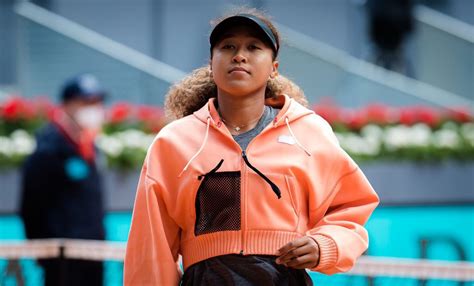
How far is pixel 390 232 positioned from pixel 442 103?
11.2ft

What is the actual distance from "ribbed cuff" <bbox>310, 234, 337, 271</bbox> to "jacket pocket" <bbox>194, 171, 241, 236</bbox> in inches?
9.2

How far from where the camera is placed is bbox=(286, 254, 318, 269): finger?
2.70 meters

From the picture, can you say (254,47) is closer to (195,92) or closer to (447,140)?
(195,92)

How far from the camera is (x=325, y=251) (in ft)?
8.98

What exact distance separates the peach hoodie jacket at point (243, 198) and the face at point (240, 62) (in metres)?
0.12

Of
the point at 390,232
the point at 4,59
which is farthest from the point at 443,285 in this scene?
the point at 4,59

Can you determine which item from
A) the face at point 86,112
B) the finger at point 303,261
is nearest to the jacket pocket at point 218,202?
the finger at point 303,261

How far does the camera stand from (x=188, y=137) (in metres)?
2.95

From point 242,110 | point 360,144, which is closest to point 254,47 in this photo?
point 242,110

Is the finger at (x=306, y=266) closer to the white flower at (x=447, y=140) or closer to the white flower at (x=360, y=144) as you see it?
the white flower at (x=360, y=144)

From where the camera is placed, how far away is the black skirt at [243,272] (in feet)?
9.19

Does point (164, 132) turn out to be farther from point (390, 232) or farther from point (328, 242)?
point (390, 232)

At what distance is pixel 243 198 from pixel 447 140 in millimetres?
7205

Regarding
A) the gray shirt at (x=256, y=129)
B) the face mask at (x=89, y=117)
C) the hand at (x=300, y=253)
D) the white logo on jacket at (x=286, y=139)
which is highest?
the face mask at (x=89, y=117)
